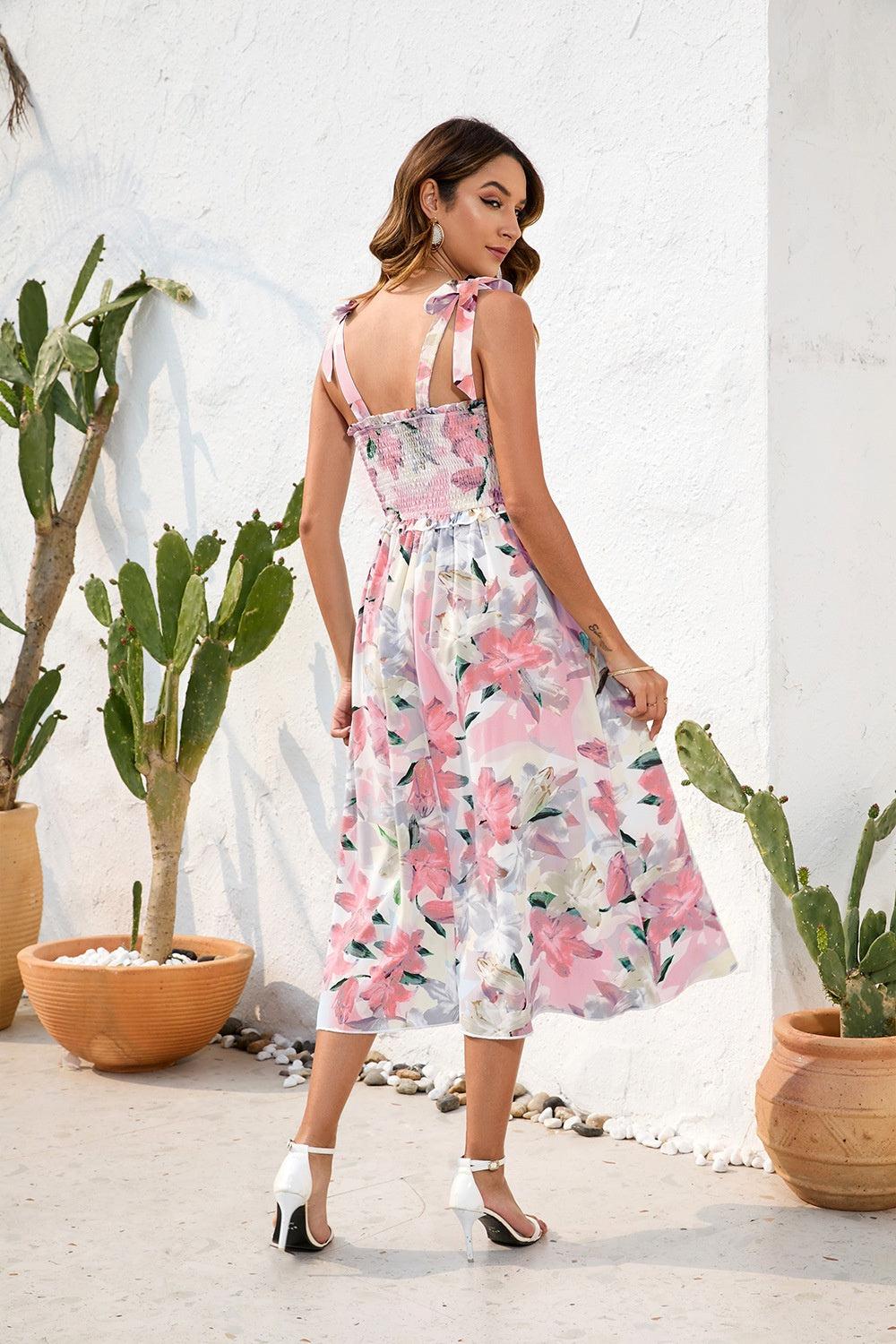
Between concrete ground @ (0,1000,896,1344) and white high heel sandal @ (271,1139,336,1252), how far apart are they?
0.11ft

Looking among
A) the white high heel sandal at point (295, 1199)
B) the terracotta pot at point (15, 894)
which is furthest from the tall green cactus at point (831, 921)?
the terracotta pot at point (15, 894)

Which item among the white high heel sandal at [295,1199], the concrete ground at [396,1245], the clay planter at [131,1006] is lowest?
the concrete ground at [396,1245]

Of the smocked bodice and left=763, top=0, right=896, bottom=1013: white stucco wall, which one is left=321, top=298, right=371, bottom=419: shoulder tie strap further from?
left=763, top=0, right=896, bottom=1013: white stucco wall

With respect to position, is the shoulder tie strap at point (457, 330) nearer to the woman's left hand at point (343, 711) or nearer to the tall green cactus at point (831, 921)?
the woman's left hand at point (343, 711)

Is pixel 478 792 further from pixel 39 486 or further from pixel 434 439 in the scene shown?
pixel 39 486

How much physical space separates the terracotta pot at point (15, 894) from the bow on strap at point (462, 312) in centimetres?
214

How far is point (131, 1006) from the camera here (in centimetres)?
339

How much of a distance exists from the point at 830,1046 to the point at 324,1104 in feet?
2.73

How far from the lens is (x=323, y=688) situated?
3693mm

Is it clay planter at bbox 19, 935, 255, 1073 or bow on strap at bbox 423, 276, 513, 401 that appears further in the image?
clay planter at bbox 19, 935, 255, 1073

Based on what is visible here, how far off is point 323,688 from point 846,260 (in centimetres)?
159

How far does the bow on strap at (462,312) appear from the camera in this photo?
2203 mm

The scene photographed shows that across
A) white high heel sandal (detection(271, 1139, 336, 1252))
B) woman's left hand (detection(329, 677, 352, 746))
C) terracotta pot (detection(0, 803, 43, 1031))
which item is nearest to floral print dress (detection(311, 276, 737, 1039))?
woman's left hand (detection(329, 677, 352, 746))

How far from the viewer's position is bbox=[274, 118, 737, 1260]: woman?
7.34 feet
